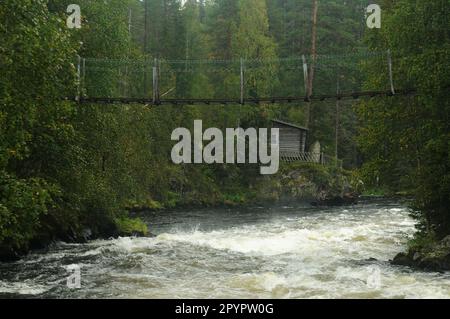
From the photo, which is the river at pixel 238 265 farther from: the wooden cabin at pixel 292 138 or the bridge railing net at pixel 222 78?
the wooden cabin at pixel 292 138

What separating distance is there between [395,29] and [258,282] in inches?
333

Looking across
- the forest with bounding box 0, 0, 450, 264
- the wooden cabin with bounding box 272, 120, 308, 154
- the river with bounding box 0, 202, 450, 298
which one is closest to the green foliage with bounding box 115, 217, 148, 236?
the forest with bounding box 0, 0, 450, 264

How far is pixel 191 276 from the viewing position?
13773mm

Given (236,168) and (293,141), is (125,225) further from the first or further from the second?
(293,141)

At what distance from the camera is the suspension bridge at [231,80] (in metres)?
16.9

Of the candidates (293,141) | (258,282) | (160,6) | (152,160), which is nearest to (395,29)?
(258,282)

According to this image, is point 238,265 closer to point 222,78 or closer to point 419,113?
point 419,113

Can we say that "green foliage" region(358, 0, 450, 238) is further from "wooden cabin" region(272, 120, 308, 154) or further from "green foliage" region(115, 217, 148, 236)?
"wooden cabin" region(272, 120, 308, 154)

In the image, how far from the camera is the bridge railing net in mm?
18641

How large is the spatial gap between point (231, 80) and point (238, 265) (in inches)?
987

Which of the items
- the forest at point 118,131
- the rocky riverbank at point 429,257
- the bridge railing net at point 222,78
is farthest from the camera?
the bridge railing net at point 222,78

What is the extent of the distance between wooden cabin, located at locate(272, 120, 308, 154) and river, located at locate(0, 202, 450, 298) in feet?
62.0

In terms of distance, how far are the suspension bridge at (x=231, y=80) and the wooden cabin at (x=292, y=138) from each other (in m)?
2.80

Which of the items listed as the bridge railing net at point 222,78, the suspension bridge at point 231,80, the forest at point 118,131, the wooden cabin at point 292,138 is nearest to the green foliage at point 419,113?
the forest at point 118,131
